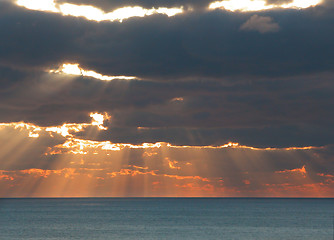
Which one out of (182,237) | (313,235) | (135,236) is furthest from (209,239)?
(313,235)

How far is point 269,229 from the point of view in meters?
176

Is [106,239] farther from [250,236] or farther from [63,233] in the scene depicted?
[250,236]

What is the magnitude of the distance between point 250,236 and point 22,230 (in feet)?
221

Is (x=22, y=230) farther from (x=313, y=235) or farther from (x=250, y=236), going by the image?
(x=313, y=235)

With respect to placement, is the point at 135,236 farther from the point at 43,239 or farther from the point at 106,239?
the point at 43,239

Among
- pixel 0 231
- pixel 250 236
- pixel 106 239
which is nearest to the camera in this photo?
pixel 106 239

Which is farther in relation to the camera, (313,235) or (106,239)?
(313,235)

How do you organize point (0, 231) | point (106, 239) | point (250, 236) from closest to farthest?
point (106, 239)
point (250, 236)
point (0, 231)

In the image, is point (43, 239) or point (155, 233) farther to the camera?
point (155, 233)

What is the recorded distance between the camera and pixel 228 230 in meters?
173

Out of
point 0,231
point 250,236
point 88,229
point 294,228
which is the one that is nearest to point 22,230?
point 0,231

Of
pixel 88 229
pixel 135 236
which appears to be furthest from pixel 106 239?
pixel 88 229

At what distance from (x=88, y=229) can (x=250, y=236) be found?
164ft

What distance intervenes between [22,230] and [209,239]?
60.1m
